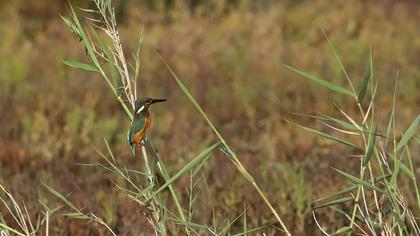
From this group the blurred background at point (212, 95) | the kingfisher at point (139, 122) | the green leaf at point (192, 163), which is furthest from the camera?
→ the blurred background at point (212, 95)

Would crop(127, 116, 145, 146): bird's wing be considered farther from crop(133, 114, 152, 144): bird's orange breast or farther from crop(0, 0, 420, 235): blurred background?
crop(0, 0, 420, 235): blurred background

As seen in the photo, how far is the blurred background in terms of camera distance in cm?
484

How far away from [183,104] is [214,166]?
1.99 metres

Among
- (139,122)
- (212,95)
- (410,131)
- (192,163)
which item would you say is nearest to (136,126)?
(139,122)

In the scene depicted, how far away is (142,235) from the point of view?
158 inches

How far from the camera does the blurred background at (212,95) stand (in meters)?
4.84

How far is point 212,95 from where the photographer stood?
297 inches

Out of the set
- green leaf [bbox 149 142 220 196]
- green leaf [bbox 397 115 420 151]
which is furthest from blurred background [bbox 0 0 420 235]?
green leaf [bbox 149 142 220 196]

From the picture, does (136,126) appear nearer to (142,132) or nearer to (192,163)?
(142,132)

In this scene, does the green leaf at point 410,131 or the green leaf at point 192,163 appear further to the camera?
the green leaf at point 410,131

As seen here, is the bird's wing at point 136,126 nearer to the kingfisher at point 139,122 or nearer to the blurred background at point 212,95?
the kingfisher at point 139,122

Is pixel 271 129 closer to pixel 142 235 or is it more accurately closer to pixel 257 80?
pixel 257 80

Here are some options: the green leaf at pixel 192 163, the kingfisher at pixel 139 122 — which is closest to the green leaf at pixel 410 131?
the green leaf at pixel 192 163

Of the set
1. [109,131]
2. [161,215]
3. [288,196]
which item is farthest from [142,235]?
[109,131]
